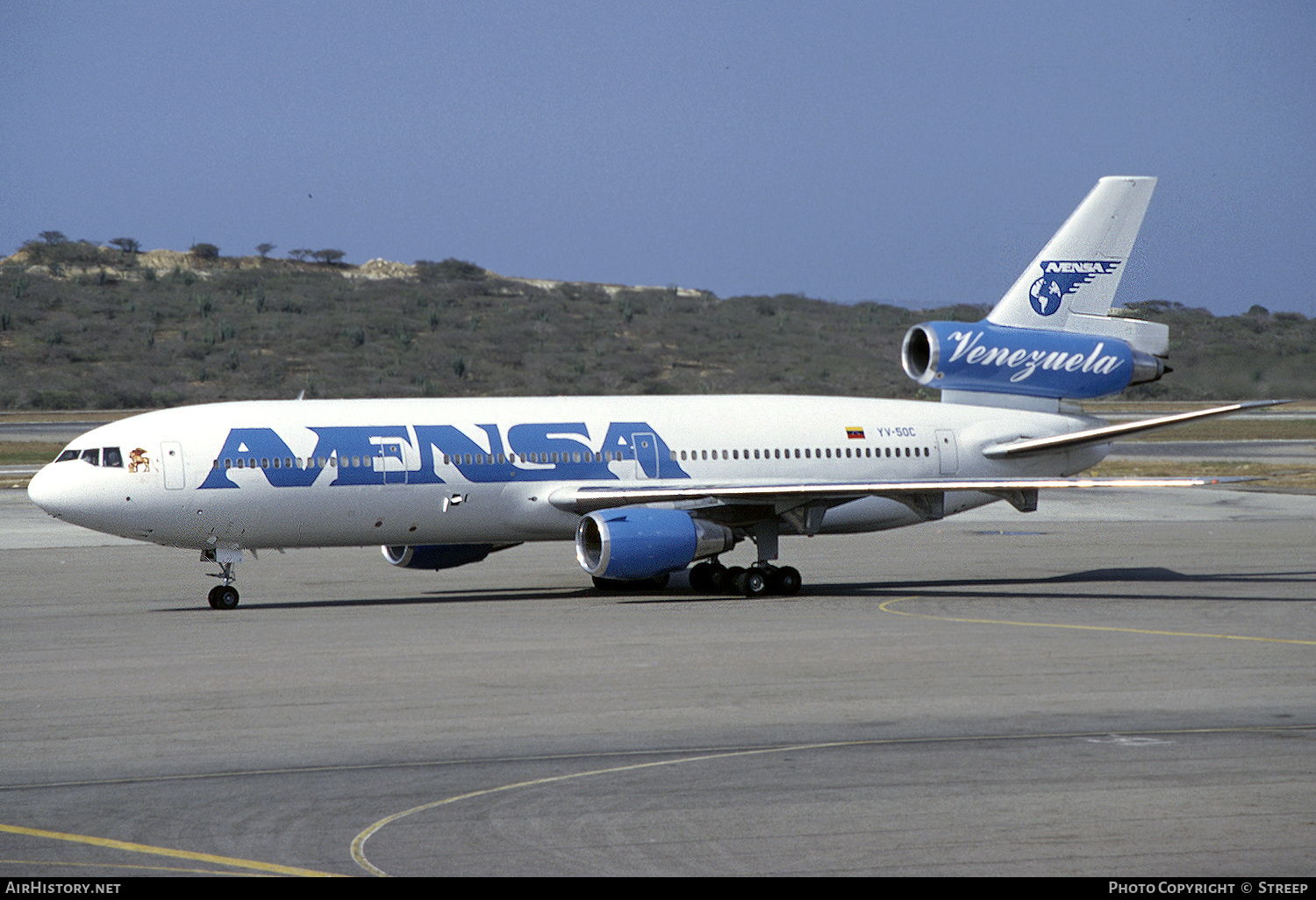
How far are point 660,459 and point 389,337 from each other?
9744cm

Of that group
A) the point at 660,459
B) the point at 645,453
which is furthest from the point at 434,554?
the point at 660,459

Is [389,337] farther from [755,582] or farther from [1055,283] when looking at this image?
[755,582]

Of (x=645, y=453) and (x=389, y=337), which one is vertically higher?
(x=389, y=337)

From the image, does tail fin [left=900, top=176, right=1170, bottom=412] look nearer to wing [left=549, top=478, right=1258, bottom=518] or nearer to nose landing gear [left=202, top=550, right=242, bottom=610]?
wing [left=549, top=478, right=1258, bottom=518]

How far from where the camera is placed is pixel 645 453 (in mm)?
30844

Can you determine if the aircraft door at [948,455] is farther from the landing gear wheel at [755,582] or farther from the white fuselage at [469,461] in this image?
the landing gear wheel at [755,582]

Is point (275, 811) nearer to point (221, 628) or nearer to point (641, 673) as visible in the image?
point (641, 673)

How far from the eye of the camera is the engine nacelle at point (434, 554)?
30859 mm

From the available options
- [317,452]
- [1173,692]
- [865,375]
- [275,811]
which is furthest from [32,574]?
[865,375]

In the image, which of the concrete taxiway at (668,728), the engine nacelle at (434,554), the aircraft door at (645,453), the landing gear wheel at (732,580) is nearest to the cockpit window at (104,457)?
the concrete taxiway at (668,728)

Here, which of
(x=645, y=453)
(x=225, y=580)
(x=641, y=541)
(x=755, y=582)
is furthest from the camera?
(x=645, y=453)

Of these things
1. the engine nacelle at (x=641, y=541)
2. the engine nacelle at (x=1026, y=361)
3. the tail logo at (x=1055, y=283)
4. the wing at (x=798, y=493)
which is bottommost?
the engine nacelle at (x=641, y=541)

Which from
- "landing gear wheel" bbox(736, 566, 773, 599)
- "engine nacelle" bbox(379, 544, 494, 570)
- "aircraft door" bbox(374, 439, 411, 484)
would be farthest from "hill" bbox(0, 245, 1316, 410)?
"aircraft door" bbox(374, 439, 411, 484)

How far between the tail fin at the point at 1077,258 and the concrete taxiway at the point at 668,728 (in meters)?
6.17
